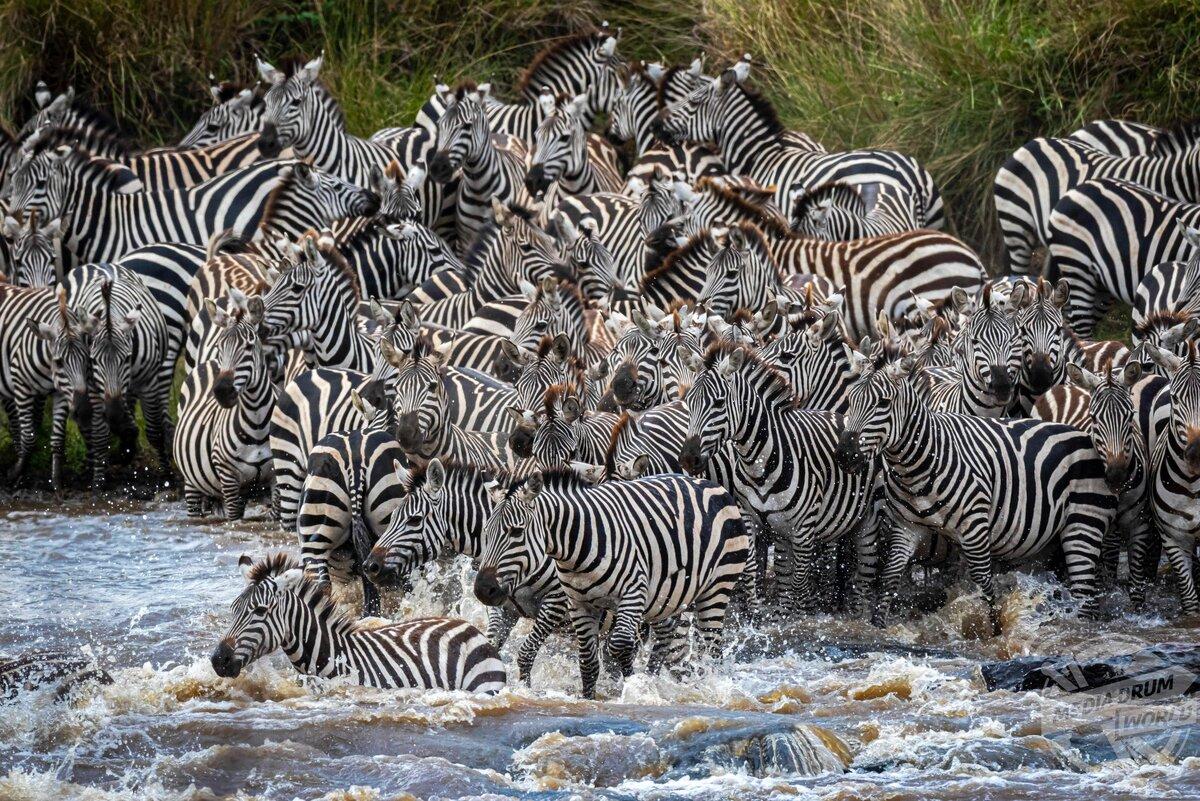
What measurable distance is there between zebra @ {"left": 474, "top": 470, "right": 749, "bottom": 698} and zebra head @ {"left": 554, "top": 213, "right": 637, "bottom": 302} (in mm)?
4863

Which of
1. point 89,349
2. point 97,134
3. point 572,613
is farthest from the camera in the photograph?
point 97,134

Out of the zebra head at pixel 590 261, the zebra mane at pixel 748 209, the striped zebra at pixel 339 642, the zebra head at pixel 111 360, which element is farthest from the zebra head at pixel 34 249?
the striped zebra at pixel 339 642

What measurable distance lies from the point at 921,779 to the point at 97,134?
11734 millimetres

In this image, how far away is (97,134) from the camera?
17141mm

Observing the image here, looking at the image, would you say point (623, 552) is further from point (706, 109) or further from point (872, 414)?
point (706, 109)

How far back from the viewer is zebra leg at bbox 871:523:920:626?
11.0 m

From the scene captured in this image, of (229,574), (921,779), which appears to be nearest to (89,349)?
(229,574)

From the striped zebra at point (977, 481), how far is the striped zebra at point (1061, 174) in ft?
13.5

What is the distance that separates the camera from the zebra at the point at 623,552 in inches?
350

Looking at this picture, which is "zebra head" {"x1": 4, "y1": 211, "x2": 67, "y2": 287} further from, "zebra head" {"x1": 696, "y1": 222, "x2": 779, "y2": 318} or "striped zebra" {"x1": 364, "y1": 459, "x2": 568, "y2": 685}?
"striped zebra" {"x1": 364, "y1": 459, "x2": 568, "y2": 685}

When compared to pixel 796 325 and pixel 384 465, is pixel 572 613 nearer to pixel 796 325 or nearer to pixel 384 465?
pixel 384 465

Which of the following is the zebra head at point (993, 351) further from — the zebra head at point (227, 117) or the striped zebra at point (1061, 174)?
the zebra head at point (227, 117)

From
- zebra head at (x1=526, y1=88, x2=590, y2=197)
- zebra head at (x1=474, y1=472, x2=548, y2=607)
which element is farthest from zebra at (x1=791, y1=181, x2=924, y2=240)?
zebra head at (x1=474, y1=472, x2=548, y2=607)

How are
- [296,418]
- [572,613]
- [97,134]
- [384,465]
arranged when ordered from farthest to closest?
[97,134]
[296,418]
[384,465]
[572,613]
